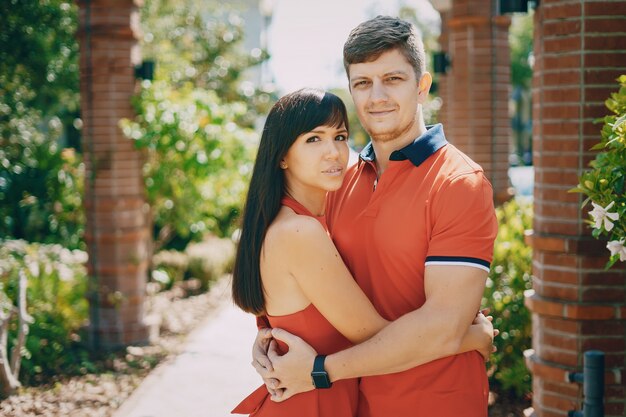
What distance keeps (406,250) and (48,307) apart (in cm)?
538

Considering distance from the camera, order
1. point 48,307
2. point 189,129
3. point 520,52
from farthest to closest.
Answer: point 520,52 < point 189,129 < point 48,307

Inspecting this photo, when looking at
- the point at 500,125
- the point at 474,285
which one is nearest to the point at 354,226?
the point at 474,285

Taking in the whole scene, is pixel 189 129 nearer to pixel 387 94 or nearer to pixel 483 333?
pixel 387 94

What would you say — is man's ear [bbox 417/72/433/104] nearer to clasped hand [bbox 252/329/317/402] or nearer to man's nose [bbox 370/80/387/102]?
man's nose [bbox 370/80/387/102]

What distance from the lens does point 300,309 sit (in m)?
2.45

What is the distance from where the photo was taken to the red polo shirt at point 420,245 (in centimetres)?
223

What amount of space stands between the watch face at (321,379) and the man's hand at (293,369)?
0.02 m

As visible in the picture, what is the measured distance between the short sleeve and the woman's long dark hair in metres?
0.50

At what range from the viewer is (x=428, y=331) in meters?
2.21

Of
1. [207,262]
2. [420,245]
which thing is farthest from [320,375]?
[207,262]

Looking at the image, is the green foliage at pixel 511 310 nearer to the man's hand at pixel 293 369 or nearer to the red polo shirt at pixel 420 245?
the red polo shirt at pixel 420 245

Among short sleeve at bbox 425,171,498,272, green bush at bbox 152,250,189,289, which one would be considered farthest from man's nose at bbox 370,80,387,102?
green bush at bbox 152,250,189,289

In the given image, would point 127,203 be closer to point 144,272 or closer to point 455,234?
point 144,272

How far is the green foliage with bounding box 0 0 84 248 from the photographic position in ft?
24.9
